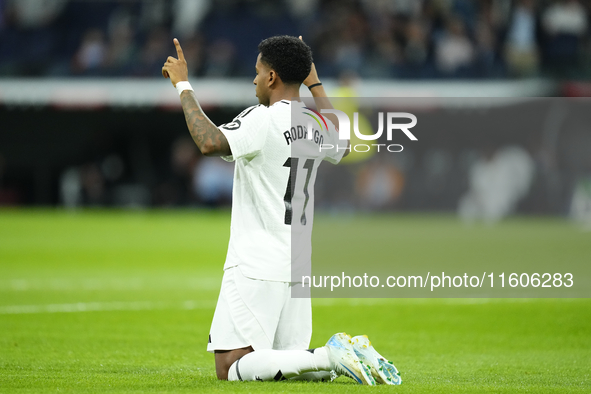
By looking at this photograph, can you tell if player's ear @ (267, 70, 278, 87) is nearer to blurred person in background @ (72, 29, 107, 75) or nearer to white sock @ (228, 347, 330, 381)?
white sock @ (228, 347, 330, 381)

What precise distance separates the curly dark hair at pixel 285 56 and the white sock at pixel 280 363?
1518 mm

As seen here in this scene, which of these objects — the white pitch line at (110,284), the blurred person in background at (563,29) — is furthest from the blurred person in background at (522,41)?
the white pitch line at (110,284)

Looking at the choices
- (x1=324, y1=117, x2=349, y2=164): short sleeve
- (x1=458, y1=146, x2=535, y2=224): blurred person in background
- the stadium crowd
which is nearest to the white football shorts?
(x1=324, y1=117, x2=349, y2=164): short sleeve

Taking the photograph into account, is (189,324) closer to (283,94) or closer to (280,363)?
(280,363)

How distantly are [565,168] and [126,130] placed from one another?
13730 millimetres

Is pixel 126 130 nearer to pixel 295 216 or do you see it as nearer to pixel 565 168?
pixel 565 168

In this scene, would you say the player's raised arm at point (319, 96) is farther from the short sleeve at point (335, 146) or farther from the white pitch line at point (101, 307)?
→ the white pitch line at point (101, 307)

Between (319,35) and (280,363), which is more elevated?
(319,35)

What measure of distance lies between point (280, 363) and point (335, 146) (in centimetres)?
130

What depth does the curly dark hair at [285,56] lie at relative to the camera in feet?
15.2

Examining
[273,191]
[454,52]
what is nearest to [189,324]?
[273,191]

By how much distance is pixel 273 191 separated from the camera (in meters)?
4.68

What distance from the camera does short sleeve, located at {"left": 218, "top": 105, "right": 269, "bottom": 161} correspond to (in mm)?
4422

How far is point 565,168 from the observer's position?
25.2m
